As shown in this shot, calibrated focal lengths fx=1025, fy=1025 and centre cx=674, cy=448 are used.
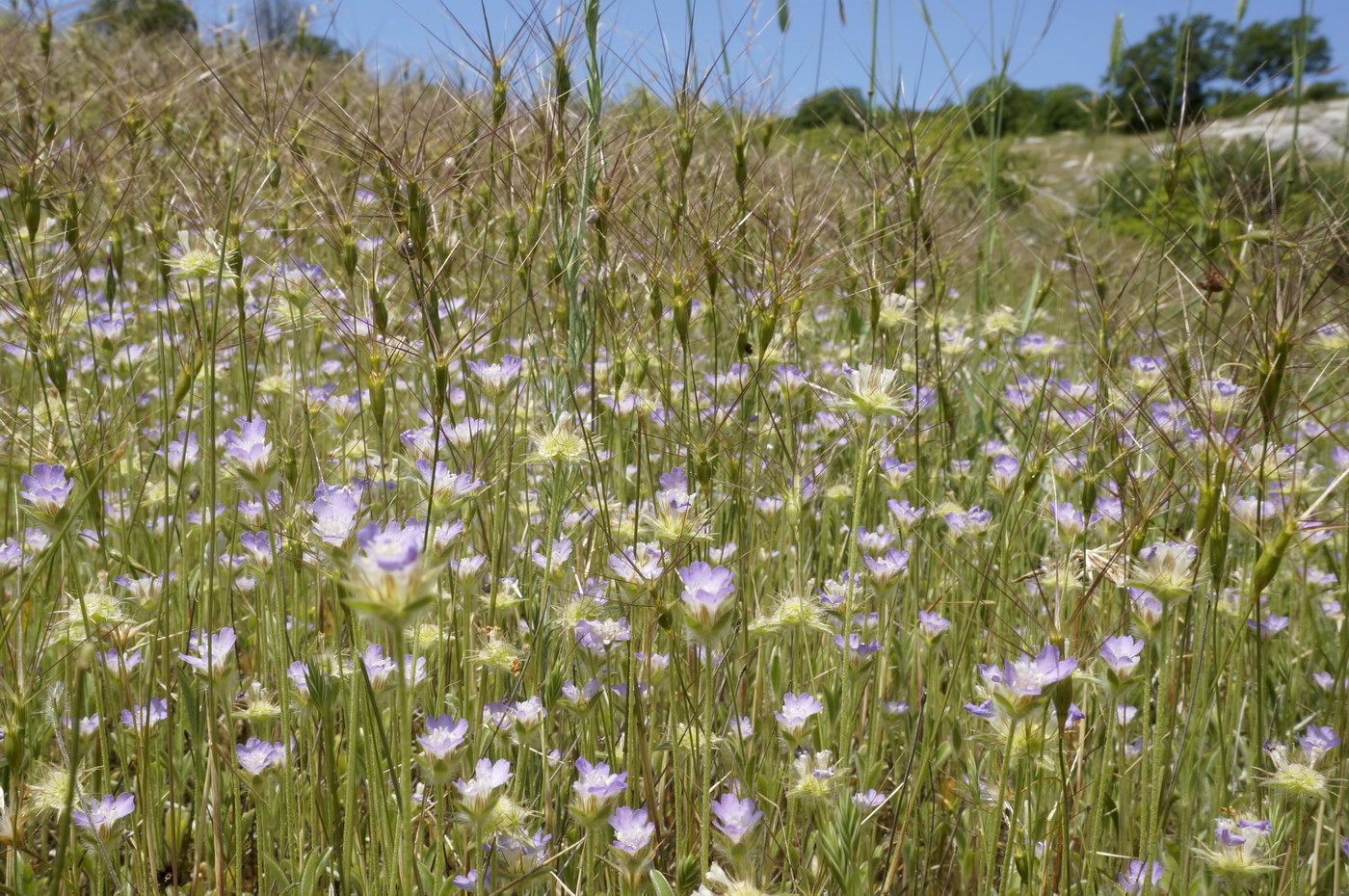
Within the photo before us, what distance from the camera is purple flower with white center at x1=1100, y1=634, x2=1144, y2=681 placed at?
5.09 ft

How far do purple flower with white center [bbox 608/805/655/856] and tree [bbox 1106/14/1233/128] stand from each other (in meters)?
1.43

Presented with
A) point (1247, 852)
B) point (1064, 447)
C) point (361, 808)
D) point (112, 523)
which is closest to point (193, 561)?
point (112, 523)

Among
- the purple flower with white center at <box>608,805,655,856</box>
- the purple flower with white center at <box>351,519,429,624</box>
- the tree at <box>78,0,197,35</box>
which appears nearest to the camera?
the purple flower with white center at <box>351,519,429,624</box>

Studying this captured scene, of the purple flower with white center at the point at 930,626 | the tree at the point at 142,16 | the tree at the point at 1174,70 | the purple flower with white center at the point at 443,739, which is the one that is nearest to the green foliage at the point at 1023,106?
the tree at the point at 1174,70

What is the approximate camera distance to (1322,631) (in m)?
2.76

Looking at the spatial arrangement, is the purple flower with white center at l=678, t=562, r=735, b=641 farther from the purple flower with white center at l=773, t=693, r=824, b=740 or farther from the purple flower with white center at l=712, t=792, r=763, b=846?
the purple flower with white center at l=773, t=693, r=824, b=740

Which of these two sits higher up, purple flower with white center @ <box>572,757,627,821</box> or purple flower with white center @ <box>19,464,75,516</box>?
purple flower with white center @ <box>19,464,75,516</box>

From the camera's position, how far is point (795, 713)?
1643 mm

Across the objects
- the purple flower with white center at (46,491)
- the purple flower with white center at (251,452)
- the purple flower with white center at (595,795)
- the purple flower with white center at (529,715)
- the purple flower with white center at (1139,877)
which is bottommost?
the purple flower with white center at (1139,877)

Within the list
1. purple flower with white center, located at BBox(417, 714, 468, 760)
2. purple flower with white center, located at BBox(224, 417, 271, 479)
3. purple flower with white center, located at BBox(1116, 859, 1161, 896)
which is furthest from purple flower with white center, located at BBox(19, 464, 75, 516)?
purple flower with white center, located at BBox(1116, 859, 1161, 896)

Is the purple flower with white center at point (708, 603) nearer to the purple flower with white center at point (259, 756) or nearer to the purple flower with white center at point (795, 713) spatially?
the purple flower with white center at point (795, 713)

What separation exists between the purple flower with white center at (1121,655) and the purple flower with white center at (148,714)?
1.46 metres

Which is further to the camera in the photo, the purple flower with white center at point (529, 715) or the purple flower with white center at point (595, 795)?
the purple flower with white center at point (529, 715)

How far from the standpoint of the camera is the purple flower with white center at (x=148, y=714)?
5.13 feet
